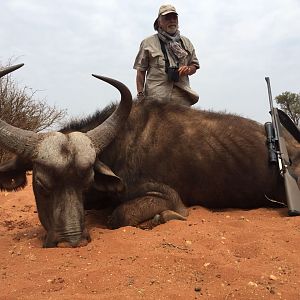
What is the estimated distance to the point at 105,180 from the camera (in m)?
5.16

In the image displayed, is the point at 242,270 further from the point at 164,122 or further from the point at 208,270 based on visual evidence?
the point at 164,122

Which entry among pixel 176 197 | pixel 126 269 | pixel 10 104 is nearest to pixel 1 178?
pixel 176 197

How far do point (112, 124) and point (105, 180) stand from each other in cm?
67

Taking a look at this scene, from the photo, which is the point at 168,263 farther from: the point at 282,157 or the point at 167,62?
the point at 167,62

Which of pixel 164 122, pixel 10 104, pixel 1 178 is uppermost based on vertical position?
pixel 10 104

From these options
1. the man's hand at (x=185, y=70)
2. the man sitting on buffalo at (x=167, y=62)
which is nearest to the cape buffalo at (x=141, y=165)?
the man's hand at (x=185, y=70)

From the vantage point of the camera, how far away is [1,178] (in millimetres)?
5141

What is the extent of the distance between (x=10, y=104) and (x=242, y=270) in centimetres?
1124

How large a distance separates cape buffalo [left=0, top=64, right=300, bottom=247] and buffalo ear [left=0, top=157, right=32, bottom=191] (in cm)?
1

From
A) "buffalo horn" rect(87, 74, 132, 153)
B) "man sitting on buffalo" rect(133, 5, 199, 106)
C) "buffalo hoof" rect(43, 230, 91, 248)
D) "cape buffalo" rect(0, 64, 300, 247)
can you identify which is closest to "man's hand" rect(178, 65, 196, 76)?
"man sitting on buffalo" rect(133, 5, 199, 106)

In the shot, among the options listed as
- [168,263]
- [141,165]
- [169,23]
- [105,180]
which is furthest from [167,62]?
[168,263]

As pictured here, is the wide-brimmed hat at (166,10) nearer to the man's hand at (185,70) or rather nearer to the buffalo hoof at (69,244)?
the man's hand at (185,70)

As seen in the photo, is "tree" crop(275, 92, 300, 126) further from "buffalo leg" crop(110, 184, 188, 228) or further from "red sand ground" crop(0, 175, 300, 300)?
"red sand ground" crop(0, 175, 300, 300)

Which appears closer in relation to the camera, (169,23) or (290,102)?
(169,23)
